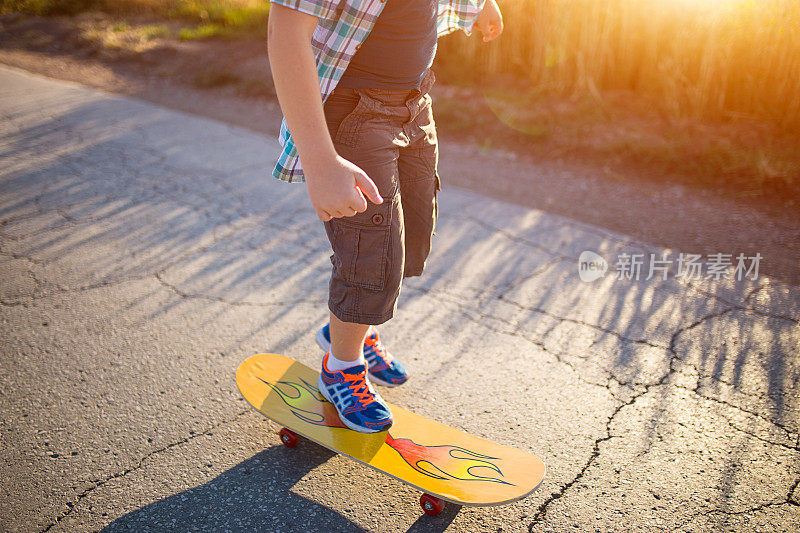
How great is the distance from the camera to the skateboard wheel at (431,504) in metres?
1.73

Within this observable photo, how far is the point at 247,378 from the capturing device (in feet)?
7.20

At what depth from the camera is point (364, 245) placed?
5.60 ft

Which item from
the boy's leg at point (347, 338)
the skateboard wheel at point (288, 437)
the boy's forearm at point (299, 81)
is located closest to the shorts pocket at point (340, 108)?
the boy's forearm at point (299, 81)

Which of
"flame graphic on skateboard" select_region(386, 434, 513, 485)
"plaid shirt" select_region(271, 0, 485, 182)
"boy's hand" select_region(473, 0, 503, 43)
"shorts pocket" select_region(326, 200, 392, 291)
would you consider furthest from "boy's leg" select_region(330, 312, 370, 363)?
"boy's hand" select_region(473, 0, 503, 43)

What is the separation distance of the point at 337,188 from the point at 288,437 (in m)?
1.01

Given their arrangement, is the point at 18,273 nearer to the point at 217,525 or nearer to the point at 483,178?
the point at 217,525

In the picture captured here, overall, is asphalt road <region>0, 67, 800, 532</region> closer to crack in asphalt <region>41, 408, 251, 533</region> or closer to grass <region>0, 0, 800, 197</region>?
crack in asphalt <region>41, 408, 251, 533</region>

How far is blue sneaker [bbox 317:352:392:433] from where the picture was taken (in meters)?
1.96

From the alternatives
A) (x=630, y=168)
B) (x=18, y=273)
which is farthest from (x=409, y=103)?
(x=630, y=168)

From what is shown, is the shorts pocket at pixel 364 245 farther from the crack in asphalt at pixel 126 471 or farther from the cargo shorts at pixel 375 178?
the crack in asphalt at pixel 126 471

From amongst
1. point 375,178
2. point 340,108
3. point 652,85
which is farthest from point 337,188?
point 652,85

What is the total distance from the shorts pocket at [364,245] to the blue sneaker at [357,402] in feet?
1.32

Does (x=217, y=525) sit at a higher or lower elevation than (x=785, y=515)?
lower

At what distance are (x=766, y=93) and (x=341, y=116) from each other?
472 centimetres
